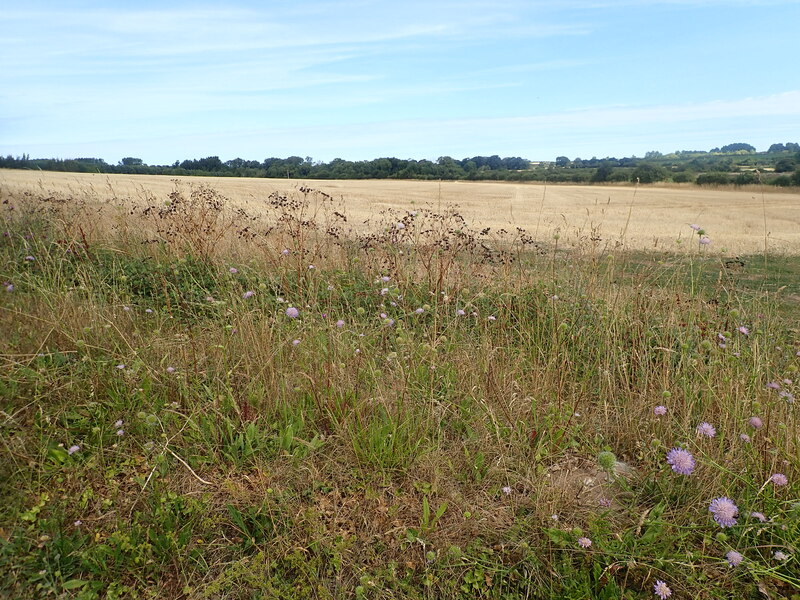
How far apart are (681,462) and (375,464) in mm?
1387

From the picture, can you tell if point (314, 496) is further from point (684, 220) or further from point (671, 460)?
point (684, 220)

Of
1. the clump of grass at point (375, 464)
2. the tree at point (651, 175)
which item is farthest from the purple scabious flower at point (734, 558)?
the tree at point (651, 175)

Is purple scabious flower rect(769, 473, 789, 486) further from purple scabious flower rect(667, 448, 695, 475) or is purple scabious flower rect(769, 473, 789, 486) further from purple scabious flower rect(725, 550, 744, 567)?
purple scabious flower rect(725, 550, 744, 567)

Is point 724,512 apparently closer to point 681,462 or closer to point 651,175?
point 681,462

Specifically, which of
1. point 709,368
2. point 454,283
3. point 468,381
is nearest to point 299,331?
point 468,381

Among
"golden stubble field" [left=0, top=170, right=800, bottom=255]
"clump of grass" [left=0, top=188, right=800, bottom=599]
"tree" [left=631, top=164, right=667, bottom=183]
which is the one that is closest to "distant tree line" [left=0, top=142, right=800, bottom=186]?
"tree" [left=631, top=164, right=667, bottom=183]

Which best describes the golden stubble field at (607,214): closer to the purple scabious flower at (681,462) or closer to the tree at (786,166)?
the purple scabious flower at (681,462)

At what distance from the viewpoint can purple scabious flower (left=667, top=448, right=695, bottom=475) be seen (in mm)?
2279

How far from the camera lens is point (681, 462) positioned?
2314 millimetres

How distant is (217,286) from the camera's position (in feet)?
16.7

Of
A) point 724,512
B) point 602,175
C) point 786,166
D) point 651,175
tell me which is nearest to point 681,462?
point 724,512

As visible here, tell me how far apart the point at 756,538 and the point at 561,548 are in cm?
79

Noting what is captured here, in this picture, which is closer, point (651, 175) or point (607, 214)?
point (607, 214)

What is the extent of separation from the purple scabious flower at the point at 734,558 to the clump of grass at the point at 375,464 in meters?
0.01
